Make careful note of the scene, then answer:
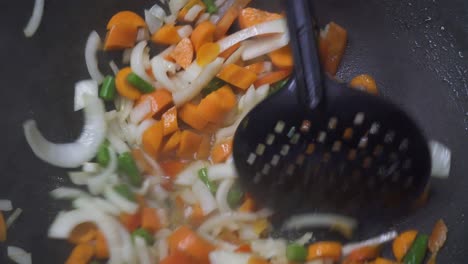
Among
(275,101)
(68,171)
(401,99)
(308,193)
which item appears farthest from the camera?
(401,99)

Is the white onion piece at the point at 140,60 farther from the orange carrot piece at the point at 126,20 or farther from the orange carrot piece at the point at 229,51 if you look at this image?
the orange carrot piece at the point at 229,51

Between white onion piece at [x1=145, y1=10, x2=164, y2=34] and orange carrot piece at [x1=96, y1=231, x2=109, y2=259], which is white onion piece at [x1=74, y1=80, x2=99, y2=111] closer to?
white onion piece at [x1=145, y1=10, x2=164, y2=34]

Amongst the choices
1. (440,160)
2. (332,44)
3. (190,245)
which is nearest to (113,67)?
(190,245)

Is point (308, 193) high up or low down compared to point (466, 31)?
down

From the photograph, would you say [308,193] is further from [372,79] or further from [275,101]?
[372,79]

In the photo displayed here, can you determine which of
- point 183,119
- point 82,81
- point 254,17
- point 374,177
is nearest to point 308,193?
point 374,177

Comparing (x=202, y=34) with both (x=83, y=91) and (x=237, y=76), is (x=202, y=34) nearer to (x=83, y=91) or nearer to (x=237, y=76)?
(x=237, y=76)
